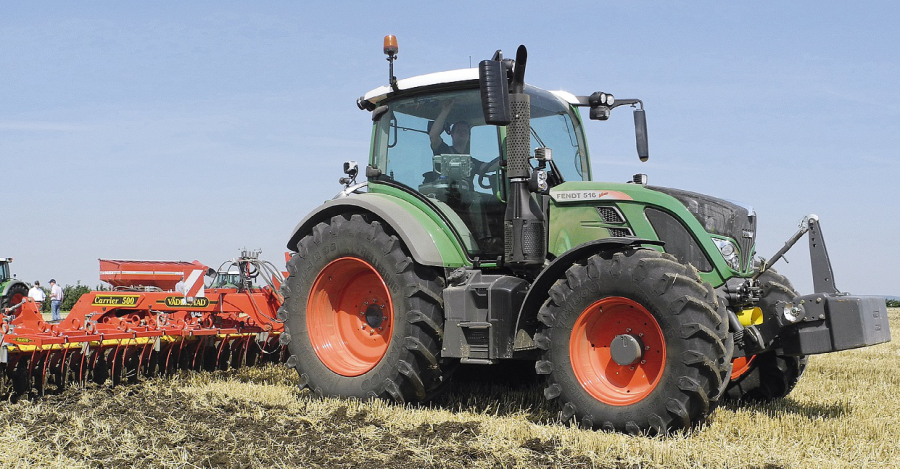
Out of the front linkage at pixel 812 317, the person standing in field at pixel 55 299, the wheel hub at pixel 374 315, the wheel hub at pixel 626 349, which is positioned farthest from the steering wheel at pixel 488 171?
the person standing in field at pixel 55 299

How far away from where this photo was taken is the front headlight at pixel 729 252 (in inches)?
218

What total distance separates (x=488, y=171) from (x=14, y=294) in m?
18.5

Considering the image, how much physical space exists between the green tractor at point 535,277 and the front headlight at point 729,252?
0.01 m

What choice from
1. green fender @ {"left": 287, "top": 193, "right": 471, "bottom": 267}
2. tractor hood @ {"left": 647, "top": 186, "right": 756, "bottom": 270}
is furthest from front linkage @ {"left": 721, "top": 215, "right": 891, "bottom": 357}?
green fender @ {"left": 287, "top": 193, "right": 471, "bottom": 267}

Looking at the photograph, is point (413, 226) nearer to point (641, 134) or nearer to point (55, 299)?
point (641, 134)

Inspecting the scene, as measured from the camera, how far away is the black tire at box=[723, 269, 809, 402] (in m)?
6.41

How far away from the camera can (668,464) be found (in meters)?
4.42

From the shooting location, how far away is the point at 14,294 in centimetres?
2073

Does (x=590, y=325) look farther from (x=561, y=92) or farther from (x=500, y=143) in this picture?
(x=561, y=92)

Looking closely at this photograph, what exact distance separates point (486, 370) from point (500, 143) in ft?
7.44

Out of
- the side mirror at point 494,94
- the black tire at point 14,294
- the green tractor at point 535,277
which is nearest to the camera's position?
the green tractor at point 535,277

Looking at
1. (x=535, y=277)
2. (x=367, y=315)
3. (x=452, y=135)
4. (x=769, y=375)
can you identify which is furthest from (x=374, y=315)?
(x=769, y=375)

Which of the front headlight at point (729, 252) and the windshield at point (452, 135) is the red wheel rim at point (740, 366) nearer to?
the front headlight at point (729, 252)

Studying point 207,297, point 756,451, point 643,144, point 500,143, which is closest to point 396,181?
point 500,143
